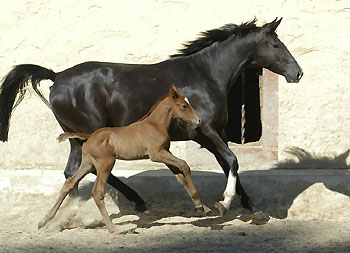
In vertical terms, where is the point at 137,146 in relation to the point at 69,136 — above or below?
below

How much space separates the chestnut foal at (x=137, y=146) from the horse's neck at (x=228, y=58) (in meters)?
0.85

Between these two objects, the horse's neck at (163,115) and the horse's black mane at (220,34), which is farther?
the horse's black mane at (220,34)

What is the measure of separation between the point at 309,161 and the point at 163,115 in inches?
117

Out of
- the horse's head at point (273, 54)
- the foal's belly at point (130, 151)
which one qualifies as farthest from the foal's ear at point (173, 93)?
the horse's head at point (273, 54)

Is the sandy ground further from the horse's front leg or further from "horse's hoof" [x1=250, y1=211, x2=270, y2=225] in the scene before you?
the horse's front leg

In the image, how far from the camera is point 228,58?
727cm

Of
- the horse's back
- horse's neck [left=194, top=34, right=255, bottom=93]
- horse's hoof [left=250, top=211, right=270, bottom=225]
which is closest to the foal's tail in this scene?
the horse's back

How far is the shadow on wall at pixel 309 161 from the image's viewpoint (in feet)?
28.5

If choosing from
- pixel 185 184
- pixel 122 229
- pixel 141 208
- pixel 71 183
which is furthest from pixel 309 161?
pixel 71 183

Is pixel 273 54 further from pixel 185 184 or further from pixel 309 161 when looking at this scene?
pixel 309 161

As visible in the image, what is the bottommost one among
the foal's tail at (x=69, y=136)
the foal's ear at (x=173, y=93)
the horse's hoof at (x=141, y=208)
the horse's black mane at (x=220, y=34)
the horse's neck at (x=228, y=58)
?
the horse's hoof at (x=141, y=208)

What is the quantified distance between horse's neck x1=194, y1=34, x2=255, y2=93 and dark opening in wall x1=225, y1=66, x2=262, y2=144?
196 cm

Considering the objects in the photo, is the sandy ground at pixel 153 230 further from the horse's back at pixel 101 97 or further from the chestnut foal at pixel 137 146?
the horse's back at pixel 101 97

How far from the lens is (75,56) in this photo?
8969 mm
